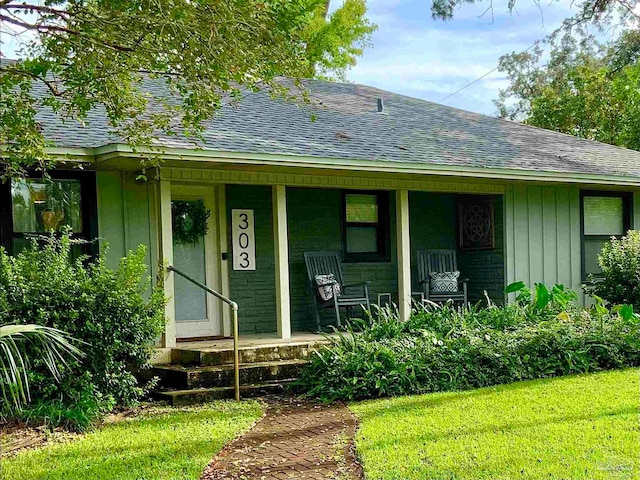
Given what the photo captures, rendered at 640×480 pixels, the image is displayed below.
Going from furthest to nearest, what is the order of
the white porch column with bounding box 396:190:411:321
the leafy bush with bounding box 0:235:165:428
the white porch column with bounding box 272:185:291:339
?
the white porch column with bounding box 396:190:411:321 → the white porch column with bounding box 272:185:291:339 → the leafy bush with bounding box 0:235:165:428

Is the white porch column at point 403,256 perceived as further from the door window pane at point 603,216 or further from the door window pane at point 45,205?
the door window pane at point 45,205

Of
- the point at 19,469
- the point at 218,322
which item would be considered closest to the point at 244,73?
the point at 19,469

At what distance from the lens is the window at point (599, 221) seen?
11.4 m

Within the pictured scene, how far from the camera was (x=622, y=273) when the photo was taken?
10094 millimetres

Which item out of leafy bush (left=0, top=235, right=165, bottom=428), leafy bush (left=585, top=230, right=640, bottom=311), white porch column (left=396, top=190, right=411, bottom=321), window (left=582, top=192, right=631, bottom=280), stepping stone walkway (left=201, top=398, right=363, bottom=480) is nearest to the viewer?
stepping stone walkway (left=201, top=398, right=363, bottom=480)

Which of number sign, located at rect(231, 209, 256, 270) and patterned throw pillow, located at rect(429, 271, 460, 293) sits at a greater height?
number sign, located at rect(231, 209, 256, 270)

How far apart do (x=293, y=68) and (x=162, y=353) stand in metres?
3.42

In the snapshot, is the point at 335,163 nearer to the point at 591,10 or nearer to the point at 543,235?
the point at 543,235

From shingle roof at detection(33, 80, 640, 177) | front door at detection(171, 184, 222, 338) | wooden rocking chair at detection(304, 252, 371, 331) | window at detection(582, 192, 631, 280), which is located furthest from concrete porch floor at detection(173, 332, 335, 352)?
window at detection(582, 192, 631, 280)

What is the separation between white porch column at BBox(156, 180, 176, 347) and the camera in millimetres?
7660

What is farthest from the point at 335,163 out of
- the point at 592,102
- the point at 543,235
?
the point at 592,102

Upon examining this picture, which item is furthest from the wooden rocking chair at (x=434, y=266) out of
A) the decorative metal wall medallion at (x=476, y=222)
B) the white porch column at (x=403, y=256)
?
the white porch column at (x=403, y=256)

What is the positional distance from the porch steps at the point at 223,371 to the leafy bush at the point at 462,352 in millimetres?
296

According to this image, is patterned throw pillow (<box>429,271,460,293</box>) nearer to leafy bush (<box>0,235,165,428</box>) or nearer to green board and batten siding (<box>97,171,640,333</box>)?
green board and batten siding (<box>97,171,640,333</box>)
